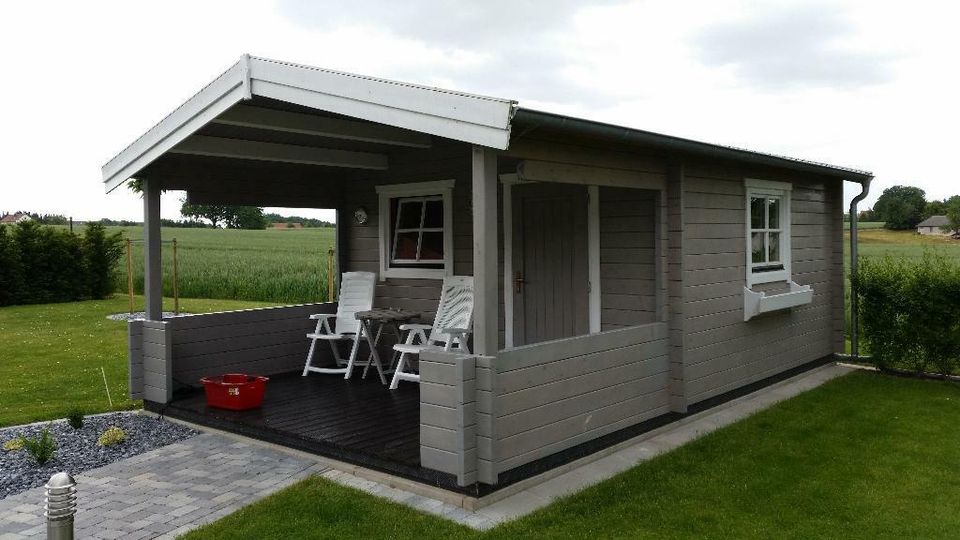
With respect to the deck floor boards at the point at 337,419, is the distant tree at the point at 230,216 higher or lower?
higher

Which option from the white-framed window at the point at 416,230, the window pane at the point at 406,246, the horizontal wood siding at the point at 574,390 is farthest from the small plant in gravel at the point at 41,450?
the window pane at the point at 406,246

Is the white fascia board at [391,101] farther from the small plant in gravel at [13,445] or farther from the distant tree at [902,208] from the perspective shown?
the distant tree at [902,208]

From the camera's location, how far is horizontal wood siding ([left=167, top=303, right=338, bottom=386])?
5.85 metres

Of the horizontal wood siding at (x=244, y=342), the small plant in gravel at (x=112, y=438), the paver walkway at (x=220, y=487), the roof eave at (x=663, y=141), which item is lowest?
the paver walkway at (x=220, y=487)

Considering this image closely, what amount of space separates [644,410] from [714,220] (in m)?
1.70

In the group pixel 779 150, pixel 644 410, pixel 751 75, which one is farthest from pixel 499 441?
pixel 751 75

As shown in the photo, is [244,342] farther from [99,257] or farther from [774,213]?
[99,257]

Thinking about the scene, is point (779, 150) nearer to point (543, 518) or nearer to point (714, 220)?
point (714, 220)

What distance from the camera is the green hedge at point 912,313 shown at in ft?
23.2

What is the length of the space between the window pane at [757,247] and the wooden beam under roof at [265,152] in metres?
3.56

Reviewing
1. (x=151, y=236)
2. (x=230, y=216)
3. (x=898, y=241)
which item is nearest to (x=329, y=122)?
(x=151, y=236)

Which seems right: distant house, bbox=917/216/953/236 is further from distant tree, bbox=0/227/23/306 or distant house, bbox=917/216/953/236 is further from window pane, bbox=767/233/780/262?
distant tree, bbox=0/227/23/306

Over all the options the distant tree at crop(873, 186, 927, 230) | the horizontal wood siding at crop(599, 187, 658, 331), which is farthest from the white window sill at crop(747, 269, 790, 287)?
the distant tree at crop(873, 186, 927, 230)

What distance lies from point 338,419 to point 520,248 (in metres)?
2.28
